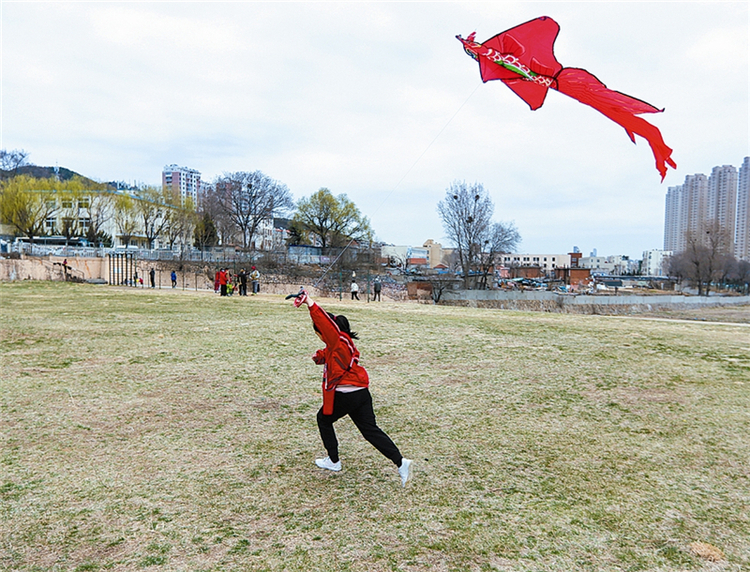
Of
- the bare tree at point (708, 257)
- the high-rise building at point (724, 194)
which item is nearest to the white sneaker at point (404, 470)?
the bare tree at point (708, 257)

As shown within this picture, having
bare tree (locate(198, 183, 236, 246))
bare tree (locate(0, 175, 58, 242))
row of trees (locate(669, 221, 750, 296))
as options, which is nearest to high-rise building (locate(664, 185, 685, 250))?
row of trees (locate(669, 221, 750, 296))

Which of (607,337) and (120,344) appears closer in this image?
(120,344)

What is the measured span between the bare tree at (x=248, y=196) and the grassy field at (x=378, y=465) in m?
60.0

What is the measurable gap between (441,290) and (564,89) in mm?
36297

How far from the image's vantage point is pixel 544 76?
599 centimetres

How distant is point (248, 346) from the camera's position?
11211 millimetres

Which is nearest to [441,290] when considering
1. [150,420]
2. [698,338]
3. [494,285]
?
[494,285]

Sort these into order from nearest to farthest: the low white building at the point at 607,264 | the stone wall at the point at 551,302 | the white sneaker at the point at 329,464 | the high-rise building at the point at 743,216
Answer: the white sneaker at the point at 329,464 → the stone wall at the point at 551,302 → the high-rise building at the point at 743,216 → the low white building at the point at 607,264

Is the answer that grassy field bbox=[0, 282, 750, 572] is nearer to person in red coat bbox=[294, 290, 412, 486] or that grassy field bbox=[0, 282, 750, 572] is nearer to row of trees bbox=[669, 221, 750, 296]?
person in red coat bbox=[294, 290, 412, 486]

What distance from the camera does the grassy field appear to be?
3.45m

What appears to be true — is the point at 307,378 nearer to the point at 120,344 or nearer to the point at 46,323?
the point at 120,344

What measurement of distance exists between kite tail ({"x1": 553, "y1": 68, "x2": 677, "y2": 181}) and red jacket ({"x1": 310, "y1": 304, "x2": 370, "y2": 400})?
12.2 feet

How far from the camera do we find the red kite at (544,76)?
5.55m

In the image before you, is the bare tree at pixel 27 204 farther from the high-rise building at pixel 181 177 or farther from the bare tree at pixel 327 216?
the high-rise building at pixel 181 177
